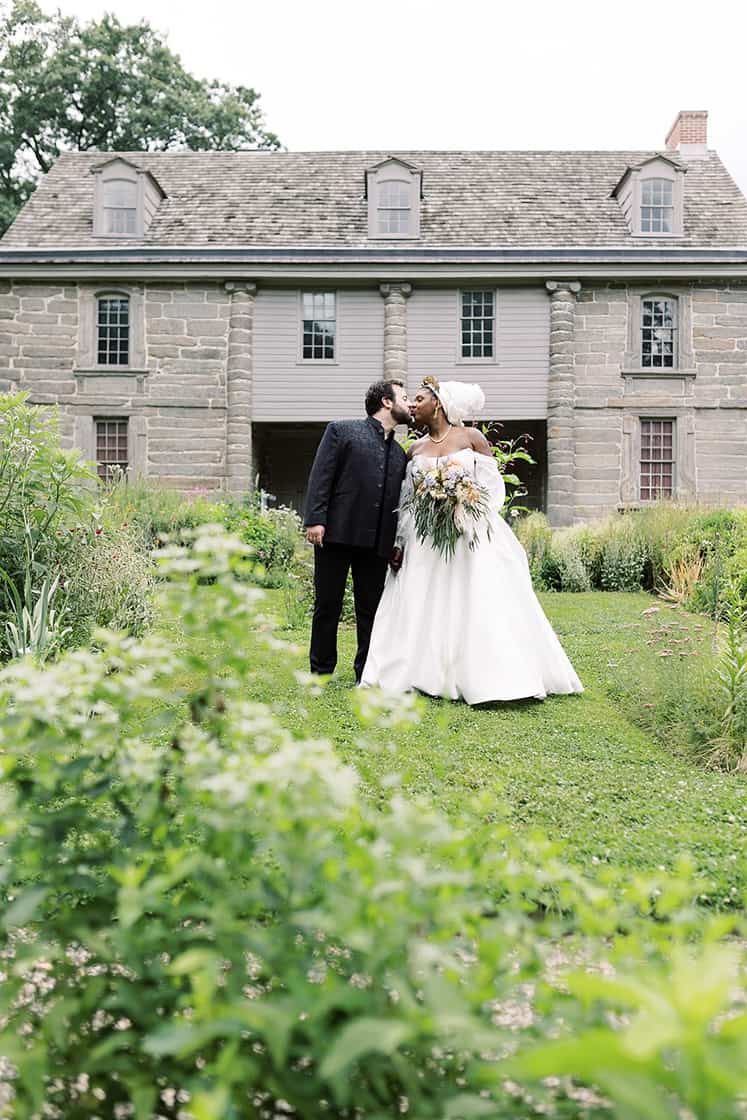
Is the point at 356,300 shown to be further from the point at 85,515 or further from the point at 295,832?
the point at 295,832

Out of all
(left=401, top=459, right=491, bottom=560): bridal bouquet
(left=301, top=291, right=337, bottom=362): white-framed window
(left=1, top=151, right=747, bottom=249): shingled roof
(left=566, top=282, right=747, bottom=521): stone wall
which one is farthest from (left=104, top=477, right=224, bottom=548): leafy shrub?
(left=566, top=282, right=747, bottom=521): stone wall

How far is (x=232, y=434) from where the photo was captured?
63.6 feet

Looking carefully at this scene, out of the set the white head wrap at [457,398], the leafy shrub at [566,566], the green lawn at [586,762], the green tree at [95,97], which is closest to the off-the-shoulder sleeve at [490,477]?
the white head wrap at [457,398]

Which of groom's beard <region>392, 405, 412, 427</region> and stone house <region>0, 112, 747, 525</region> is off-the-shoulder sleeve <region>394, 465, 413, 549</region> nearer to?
groom's beard <region>392, 405, 412, 427</region>

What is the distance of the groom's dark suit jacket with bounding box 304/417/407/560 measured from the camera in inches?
272

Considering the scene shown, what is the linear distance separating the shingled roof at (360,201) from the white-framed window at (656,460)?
12.6ft

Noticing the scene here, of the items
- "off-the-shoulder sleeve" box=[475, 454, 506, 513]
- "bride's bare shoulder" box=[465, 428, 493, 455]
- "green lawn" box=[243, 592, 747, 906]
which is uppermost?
"bride's bare shoulder" box=[465, 428, 493, 455]

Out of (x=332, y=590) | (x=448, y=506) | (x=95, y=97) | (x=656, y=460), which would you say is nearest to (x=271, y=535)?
(x=332, y=590)

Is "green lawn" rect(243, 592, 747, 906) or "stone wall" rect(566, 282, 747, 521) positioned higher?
"stone wall" rect(566, 282, 747, 521)

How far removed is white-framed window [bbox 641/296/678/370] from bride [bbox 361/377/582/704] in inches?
549

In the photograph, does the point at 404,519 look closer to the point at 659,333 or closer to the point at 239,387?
the point at 239,387

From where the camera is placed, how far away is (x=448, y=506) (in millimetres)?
6586

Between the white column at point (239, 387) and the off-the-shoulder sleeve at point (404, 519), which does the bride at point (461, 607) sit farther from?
the white column at point (239, 387)

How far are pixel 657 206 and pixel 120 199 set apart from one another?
1140 centimetres
